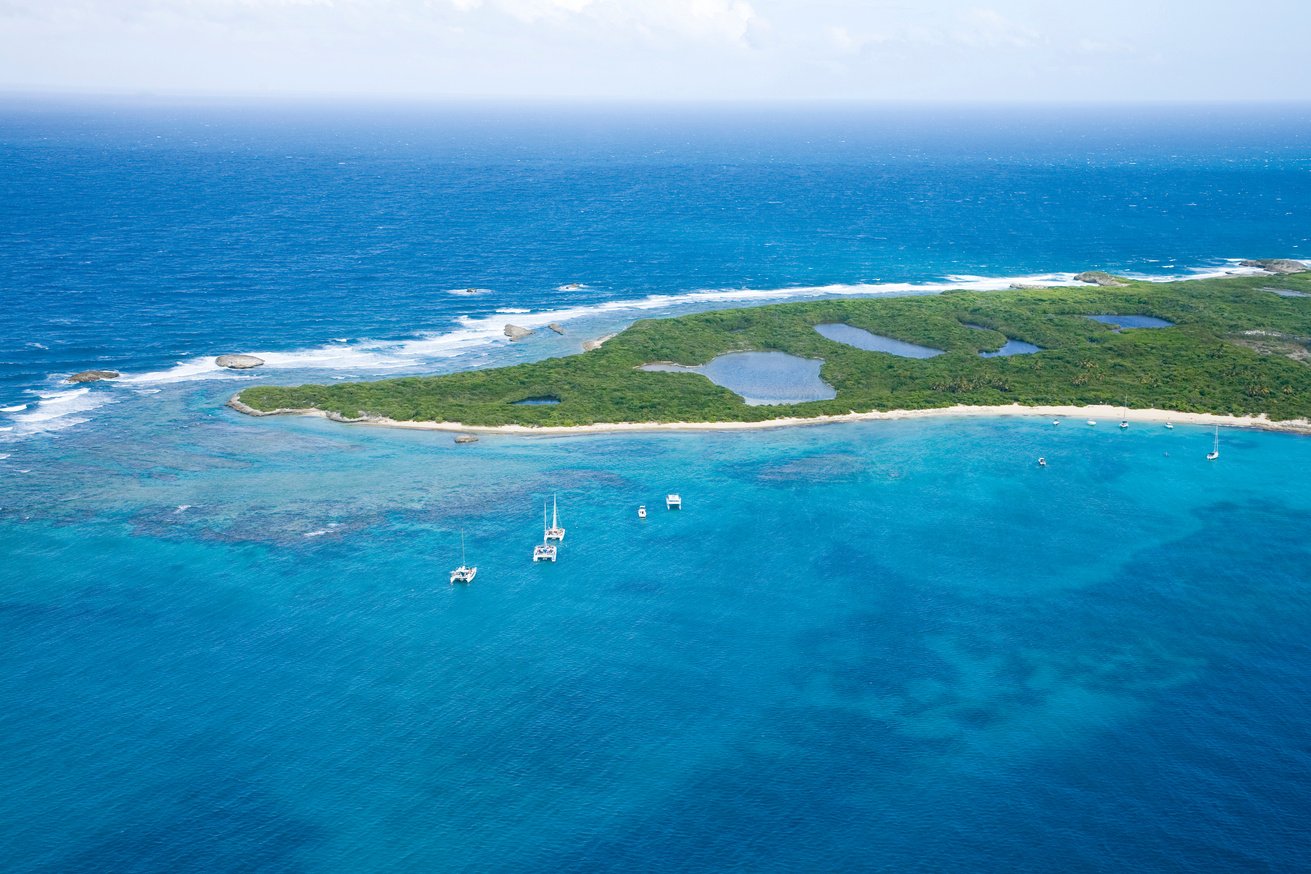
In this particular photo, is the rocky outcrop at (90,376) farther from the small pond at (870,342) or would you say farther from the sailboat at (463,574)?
the small pond at (870,342)

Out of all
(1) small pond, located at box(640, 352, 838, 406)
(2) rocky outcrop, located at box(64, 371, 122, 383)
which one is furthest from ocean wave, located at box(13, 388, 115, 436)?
(1) small pond, located at box(640, 352, 838, 406)

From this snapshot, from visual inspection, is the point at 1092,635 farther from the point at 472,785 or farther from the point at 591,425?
the point at 591,425

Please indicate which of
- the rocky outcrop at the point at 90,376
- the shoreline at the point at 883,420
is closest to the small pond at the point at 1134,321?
the shoreline at the point at 883,420

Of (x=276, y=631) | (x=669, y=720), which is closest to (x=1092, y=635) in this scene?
(x=669, y=720)

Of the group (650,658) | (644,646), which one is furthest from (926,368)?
(650,658)

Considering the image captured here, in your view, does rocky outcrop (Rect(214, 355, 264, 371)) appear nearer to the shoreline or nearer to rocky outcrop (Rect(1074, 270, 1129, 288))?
the shoreline
